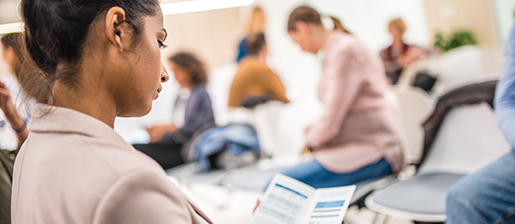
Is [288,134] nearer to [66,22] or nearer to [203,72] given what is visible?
[203,72]

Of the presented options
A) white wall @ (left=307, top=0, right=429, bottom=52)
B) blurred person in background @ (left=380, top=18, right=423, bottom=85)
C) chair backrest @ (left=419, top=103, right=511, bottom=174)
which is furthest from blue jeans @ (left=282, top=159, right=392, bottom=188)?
white wall @ (left=307, top=0, right=429, bottom=52)

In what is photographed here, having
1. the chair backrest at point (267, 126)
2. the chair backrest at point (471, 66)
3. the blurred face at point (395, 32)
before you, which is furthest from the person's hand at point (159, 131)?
the blurred face at point (395, 32)

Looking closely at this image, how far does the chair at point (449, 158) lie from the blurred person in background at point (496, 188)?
27cm

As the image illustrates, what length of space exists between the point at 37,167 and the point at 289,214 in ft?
1.78

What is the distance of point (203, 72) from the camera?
308cm

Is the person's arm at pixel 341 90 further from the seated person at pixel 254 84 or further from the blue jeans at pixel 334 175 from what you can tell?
the seated person at pixel 254 84

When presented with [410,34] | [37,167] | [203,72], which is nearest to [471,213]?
[37,167]

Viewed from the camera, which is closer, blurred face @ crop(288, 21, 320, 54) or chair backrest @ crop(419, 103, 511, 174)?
chair backrest @ crop(419, 103, 511, 174)

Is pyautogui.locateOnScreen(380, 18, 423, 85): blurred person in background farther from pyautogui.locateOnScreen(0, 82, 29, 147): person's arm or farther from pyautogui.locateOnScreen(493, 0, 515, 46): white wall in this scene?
pyautogui.locateOnScreen(0, 82, 29, 147): person's arm

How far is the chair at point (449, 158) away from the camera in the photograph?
145cm

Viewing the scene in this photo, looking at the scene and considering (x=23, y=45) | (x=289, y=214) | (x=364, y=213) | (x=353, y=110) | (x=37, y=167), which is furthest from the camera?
(x=364, y=213)

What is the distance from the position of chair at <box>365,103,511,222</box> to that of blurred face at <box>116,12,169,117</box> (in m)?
1.10

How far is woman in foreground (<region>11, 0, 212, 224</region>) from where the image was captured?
18.2 inches

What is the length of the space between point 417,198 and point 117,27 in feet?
4.23
